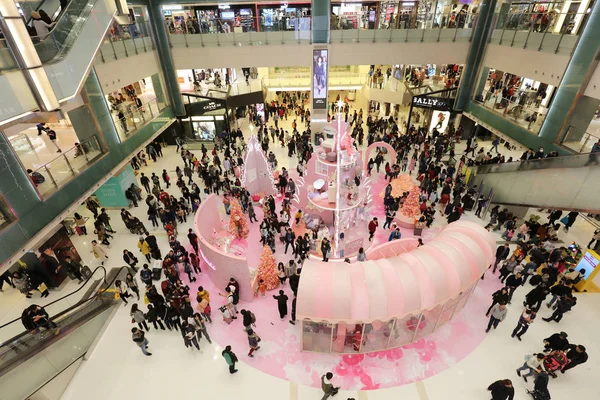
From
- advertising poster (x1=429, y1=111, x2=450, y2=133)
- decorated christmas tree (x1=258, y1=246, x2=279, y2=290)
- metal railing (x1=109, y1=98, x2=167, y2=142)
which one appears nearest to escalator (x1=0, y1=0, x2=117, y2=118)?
metal railing (x1=109, y1=98, x2=167, y2=142)

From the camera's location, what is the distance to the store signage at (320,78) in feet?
62.3

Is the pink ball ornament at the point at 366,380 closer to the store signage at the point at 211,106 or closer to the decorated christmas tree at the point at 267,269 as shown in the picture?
the decorated christmas tree at the point at 267,269

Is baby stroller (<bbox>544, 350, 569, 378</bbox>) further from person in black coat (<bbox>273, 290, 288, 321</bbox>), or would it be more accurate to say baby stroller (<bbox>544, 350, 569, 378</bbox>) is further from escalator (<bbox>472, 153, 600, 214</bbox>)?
person in black coat (<bbox>273, 290, 288, 321</bbox>)

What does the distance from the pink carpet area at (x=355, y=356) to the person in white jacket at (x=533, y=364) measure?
1.13m

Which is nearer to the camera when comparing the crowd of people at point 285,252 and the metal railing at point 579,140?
the crowd of people at point 285,252

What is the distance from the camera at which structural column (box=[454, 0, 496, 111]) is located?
1772 centimetres

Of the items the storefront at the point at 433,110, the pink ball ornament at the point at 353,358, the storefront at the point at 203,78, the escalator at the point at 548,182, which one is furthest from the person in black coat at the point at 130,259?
the storefront at the point at 433,110

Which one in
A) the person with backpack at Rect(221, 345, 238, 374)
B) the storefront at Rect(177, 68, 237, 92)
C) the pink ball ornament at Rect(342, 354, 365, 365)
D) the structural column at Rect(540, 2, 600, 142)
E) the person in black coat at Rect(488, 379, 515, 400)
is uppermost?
the structural column at Rect(540, 2, 600, 142)

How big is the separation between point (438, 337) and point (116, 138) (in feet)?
47.5

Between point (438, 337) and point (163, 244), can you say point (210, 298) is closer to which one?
point (163, 244)

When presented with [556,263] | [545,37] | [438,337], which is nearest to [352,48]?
[545,37]

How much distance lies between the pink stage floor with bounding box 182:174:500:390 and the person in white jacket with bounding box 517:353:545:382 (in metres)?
1.15

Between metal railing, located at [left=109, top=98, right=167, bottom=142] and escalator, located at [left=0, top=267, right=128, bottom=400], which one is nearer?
escalator, located at [left=0, top=267, right=128, bottom=400]

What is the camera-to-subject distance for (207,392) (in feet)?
25.5
